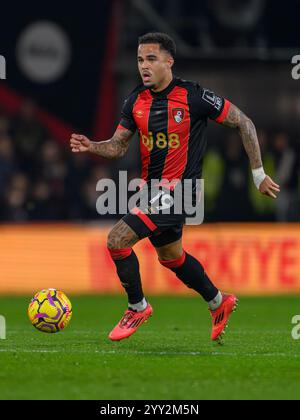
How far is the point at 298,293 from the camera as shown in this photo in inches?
765

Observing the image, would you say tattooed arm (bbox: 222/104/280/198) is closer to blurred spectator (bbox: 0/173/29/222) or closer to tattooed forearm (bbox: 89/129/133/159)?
tattooed forearm (bbox: 89/129/133/159)

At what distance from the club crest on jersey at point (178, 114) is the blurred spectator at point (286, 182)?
10424 millimetres

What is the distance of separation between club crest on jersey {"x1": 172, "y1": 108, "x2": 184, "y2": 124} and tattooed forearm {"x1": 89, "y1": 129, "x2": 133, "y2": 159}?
473 mm

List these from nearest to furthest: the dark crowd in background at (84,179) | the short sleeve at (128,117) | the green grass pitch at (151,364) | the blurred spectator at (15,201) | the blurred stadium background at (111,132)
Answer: the green grass pitch at (151,364) < the short sleeve at (128,117) < the blurred stadium background at (111,132) < the blurred spectator at (15,201) < the dark crowd in background at (84,179)

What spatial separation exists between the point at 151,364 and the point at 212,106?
2.59 meters

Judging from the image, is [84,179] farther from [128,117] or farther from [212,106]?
[212,106]

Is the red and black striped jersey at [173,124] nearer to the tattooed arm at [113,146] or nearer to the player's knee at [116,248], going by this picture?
the tattooed arm at [113,146]

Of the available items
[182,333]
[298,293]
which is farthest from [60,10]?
[182,333]

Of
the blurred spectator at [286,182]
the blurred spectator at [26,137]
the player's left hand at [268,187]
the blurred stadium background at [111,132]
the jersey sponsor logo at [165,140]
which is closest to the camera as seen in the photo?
the player's left hand at [268,187]

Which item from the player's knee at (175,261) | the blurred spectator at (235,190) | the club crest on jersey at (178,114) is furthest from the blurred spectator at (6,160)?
the club crest on jersey at (178,114)

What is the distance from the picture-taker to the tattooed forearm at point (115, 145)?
10672 mm

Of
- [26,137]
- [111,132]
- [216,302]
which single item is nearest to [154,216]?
[216,302]

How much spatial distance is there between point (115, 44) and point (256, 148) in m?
12.4
